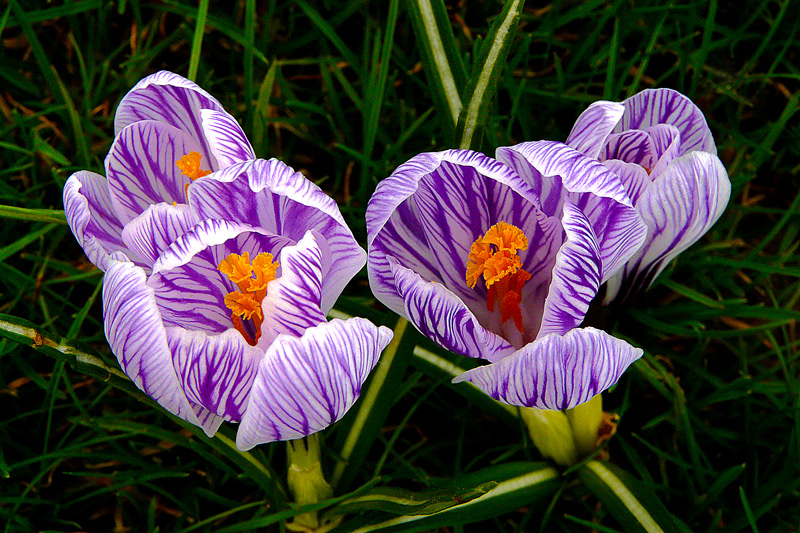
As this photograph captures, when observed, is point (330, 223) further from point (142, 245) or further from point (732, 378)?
point (732, 378)

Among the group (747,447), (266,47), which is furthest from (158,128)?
(747,447)

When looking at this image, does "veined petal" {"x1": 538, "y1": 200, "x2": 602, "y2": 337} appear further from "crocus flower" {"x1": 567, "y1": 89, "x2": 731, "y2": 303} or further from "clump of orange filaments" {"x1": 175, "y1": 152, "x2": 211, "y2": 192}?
"clump of orange filaments" {"x1": 175, "y1": 152, "x2": 211, "y2": 192}

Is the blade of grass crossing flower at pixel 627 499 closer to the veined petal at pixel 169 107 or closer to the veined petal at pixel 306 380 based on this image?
the veined petal at pixel 306 380

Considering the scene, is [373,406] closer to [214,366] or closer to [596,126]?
[214,366]

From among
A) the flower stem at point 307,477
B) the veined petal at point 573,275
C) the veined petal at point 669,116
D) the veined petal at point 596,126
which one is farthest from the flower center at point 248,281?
the veined petal at point 669,116

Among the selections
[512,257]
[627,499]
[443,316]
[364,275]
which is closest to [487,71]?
[512,257]

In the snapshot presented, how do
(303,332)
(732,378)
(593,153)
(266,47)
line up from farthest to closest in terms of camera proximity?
(266,47), (732,378), (593,153), (303,332)
